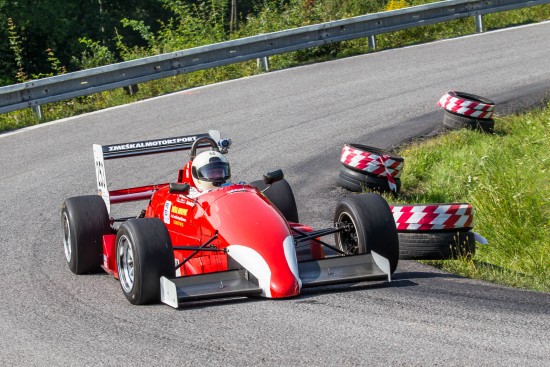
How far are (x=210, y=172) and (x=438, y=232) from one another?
2.16 meters

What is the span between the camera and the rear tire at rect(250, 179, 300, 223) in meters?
9.76

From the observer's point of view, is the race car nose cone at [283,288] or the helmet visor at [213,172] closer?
the race car nose cone at [283,288]

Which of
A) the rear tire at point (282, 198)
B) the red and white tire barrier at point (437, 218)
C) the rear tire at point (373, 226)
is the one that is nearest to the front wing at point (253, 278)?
the rear tire at point (373, 226)

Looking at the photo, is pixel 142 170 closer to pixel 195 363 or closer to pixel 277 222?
pixel 277 222

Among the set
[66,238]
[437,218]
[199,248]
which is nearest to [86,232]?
[66,238]

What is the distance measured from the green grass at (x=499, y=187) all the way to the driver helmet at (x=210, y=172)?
7.43 feet

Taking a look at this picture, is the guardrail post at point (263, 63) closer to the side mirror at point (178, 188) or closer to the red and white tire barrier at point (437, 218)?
the red and white tire barrier at point (437, 218)

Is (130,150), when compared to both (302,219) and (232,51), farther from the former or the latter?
(232,51)

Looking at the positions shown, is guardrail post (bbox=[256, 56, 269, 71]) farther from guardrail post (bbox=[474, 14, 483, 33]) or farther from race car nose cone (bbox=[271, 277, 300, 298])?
race car nose cone (bbox=[271, 277, 300, 298])

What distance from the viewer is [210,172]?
29.1 feet

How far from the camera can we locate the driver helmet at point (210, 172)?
8883 mm

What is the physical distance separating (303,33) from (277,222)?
12.8m

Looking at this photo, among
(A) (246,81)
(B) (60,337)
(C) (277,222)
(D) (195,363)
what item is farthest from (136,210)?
(A) (246,81)

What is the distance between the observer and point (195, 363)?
6191mm
